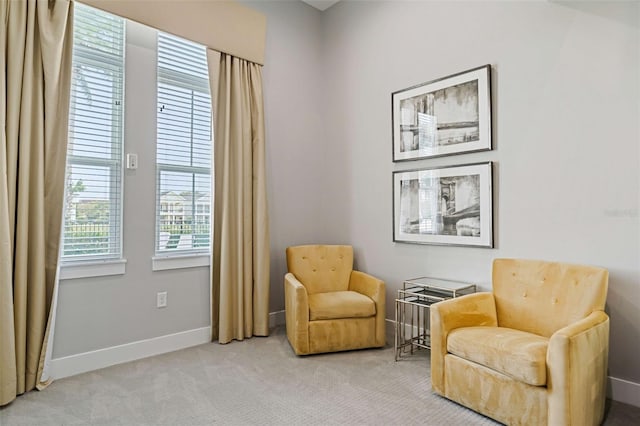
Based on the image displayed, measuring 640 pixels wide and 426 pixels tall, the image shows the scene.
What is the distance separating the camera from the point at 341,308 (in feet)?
9.93

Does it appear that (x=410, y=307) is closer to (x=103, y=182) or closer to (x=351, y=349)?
(x=351, y=349)

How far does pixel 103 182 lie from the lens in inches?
113

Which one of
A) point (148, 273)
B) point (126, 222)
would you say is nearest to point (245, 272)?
point (148, 273)

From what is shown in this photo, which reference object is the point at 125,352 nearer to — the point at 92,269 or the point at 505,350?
the point at 92,269

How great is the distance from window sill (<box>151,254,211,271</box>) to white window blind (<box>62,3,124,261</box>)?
1.00ft

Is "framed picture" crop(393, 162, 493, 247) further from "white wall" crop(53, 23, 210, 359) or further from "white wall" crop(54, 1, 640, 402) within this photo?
"white wall" crop(53, 23, 210, 359)

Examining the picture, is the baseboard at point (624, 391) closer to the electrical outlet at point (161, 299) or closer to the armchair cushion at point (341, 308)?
the armchair cushion at point (341, 308)

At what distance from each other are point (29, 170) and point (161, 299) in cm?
134

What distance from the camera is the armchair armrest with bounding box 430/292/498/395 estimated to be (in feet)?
7.52

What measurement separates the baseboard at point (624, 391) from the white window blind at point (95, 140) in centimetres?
352

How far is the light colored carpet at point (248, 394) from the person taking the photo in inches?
82.7

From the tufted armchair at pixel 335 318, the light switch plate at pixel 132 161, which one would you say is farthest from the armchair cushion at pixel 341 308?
the light switch plate at pixel 132 161

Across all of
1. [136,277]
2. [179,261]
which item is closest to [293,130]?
[179,261]

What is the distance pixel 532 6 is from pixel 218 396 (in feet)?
11.1
